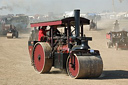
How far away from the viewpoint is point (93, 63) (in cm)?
915

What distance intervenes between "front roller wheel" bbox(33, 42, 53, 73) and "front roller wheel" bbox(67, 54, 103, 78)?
1.21 m

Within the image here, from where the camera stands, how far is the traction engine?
9156 mm

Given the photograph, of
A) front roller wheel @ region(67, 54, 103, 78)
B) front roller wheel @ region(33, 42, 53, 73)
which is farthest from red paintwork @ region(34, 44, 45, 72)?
front roller wheel @ region(67, 54, 103, 78)

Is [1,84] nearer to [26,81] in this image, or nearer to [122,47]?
[26,81]

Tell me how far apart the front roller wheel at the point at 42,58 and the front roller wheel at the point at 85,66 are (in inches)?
47.7

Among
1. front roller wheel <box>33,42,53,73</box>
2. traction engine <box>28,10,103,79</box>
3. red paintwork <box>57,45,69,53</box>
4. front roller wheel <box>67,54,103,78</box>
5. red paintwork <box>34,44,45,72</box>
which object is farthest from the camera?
red paintwork <box>34,44,45,72</box>

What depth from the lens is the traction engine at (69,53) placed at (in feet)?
30.0

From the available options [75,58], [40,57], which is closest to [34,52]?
[40,57]

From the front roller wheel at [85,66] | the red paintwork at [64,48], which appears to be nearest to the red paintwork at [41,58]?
the red paintwork at [64,48]

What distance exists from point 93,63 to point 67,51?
49.2 inches

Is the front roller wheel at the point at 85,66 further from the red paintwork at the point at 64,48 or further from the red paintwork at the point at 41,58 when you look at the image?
the red paintwork at the point at 41,58

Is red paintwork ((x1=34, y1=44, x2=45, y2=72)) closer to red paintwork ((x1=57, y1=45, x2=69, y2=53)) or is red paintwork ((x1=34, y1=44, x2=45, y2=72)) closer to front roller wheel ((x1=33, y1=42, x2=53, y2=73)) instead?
front roller wheel ((x1=33, y1=42, x2=53, y2=73))

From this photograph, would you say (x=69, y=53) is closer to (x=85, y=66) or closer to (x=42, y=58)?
(x=85, y=66)

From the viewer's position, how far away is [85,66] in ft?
29.7
